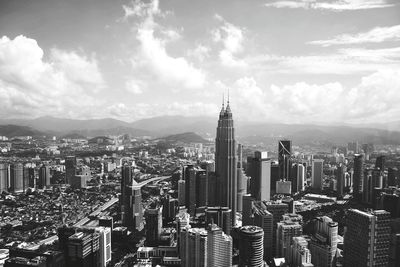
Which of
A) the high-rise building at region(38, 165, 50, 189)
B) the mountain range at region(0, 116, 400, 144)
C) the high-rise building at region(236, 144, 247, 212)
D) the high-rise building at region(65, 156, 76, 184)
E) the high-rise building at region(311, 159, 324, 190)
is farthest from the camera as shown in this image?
the high-rise building at region(311, 159, 324, 190)

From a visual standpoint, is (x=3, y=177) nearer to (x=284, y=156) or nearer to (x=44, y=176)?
(x=44, y=176)

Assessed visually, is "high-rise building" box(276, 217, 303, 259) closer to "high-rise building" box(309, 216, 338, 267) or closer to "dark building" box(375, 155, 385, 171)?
"high-rise building" box(309, 216, 338, 267)

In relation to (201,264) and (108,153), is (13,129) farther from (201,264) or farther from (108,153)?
(201,264)

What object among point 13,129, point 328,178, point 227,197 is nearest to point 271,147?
point 328,178

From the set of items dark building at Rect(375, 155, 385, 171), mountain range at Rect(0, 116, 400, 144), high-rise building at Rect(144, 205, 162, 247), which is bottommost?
high-rise building at Rect(144, 205, 162, 247)

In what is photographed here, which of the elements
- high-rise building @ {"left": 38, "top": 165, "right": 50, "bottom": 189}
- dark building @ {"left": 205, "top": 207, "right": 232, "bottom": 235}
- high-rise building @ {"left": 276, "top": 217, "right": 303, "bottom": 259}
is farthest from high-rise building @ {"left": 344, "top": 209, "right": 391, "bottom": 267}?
high-rise building @ {"left": 38, "top": 165, "right": 50, "bottom": 189}

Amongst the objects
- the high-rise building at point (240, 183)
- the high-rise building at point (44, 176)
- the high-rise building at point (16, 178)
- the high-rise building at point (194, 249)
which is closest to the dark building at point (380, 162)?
the high-rise building at point (240, 183)

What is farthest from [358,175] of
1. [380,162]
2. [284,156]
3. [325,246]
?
[325,246]
